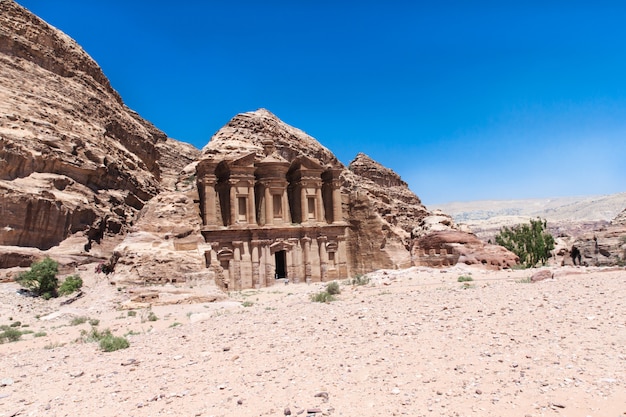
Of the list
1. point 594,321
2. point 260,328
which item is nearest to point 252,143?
point 260,328

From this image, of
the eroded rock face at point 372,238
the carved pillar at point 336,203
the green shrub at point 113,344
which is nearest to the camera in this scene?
the green shrub at point 113,344

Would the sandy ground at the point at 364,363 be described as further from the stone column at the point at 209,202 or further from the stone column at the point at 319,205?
the stone column at the point at 319,205

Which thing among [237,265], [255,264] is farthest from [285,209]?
[237,265]

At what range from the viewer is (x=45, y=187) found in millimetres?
26281

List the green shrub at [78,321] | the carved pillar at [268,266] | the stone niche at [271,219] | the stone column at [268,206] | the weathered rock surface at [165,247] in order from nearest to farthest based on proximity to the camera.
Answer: the green shrub at [78,321]
the weathered rock surface at [165,247]
the stone niche at [271,219]
the carved pillar at [268,266]
the stone column at [268,206]

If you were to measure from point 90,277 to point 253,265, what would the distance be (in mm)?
11790

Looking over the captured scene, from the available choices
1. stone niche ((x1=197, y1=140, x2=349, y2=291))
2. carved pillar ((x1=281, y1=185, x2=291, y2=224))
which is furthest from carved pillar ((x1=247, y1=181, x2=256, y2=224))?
carved pillar ((x1=281, y1=185, x2=291, y2=224))

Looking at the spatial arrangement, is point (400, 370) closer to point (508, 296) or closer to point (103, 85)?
point (508, 296)

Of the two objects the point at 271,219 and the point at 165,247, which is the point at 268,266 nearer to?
the point at 271,219

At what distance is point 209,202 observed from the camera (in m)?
A: 33.6

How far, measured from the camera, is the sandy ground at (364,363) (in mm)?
6668

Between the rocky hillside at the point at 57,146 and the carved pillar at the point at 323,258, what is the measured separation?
612 inches

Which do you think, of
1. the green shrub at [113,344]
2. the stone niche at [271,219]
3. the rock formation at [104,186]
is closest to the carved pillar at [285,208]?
the stone niche at [271,219]

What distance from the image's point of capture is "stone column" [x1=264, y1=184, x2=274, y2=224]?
35.8 metres
